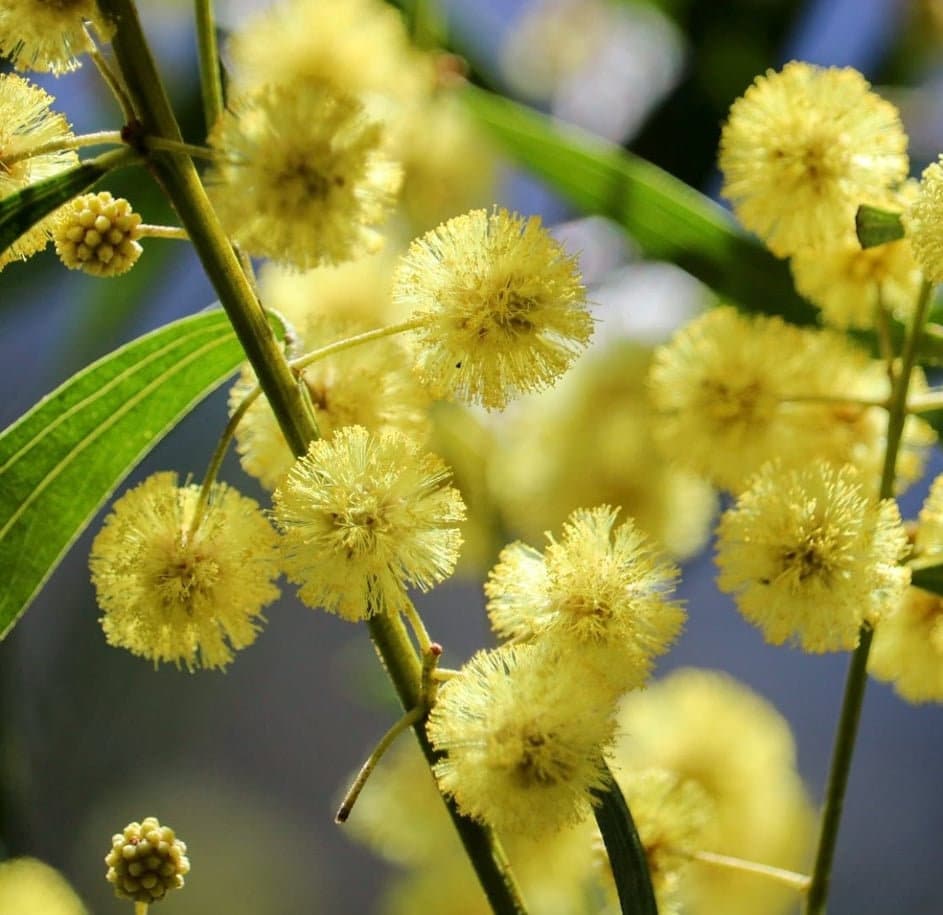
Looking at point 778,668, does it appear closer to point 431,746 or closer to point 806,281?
point 806,281

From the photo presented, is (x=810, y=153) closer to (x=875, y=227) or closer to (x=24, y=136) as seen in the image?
(x=875, y=227)

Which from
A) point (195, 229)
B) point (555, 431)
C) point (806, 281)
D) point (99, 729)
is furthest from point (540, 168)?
point (99, 729)

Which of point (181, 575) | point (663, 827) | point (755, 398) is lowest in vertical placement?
point (181, 575)

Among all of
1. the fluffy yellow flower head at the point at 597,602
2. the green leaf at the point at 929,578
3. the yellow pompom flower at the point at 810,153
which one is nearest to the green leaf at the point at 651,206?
the yellow pompom flower at the point at 810,153

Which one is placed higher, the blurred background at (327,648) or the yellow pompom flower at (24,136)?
the blurred background at (327,648)

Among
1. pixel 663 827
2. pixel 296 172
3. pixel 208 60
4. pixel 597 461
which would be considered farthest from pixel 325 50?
pixel 663 827

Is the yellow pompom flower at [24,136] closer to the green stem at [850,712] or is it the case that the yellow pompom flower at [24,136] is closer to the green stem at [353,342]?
the green stem at [353,342]

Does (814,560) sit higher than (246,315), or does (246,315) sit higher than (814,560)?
(814,560)
